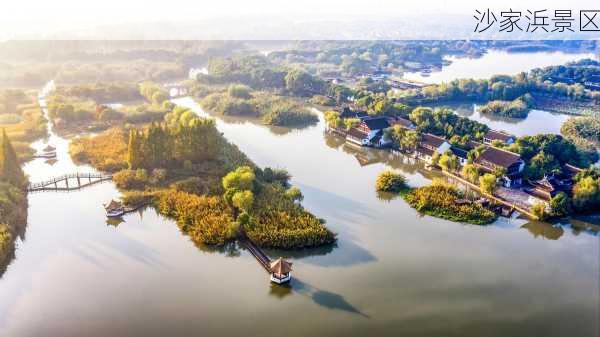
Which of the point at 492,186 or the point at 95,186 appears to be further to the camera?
the point at 95,186

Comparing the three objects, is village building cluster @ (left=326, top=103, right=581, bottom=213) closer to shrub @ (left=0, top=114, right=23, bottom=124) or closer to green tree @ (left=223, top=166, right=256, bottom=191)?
green tree @ (left=223, top=166, right=256, bottom=191)

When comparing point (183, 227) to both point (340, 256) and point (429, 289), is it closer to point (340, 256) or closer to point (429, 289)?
point (340, 256)

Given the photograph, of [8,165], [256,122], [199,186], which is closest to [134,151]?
[199,186]

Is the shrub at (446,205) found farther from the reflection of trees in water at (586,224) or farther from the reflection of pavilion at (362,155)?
the reflection of pavilion at (362,155)

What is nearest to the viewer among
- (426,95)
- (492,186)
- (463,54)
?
(492,186)

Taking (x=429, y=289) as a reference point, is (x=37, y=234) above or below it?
above

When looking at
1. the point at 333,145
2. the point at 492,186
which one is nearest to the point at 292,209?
the point at 492,186

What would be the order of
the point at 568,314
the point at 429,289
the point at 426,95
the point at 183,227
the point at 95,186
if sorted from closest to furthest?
the point at 568,314 → the point at 429,289 → the point at 183,227 → the point at 95,186 → the point at 426,95
